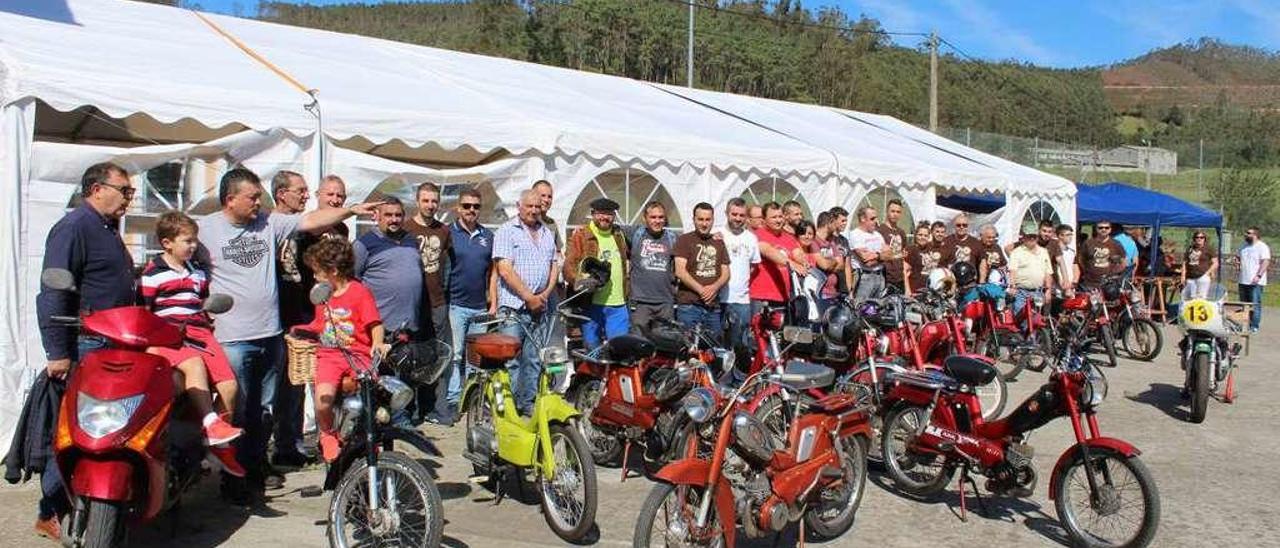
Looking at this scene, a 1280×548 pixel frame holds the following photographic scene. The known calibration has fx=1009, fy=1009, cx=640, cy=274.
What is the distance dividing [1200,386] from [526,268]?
18.0 feet

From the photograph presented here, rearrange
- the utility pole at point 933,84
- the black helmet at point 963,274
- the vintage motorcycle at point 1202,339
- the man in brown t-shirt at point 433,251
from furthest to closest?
the utility pole at point 933,84
the black helmet at point 963,274
the vintage motorcycle at point 1202,339
the man in brown t-shirt at point 433,251

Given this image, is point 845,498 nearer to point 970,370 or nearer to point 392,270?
point 970,370

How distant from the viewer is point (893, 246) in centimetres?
1118

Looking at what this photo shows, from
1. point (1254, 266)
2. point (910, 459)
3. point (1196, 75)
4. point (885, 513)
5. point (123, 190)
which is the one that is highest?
point (1196, 75)

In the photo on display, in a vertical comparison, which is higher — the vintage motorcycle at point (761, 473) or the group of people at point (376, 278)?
the group of people at point (376, 278)

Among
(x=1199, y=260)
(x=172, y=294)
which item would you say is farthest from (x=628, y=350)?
(x=1199, y=260)

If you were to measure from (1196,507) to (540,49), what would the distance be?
44.9m

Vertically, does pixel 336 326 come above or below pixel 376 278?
below

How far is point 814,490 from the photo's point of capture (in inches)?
177

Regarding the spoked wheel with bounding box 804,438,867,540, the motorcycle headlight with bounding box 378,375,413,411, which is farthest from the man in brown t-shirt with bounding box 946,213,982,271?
the motorcycle headlight with bounding box 378,375,413,411

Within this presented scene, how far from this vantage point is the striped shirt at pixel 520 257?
273 inches

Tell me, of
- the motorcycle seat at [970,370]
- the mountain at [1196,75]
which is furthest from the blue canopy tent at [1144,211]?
the mountain at [1196,75]

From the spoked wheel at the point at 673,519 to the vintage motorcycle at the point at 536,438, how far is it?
2.22 ft

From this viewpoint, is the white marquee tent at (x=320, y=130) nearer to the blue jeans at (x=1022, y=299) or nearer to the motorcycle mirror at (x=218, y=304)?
the blue jeans at (x=1022, y=299)
